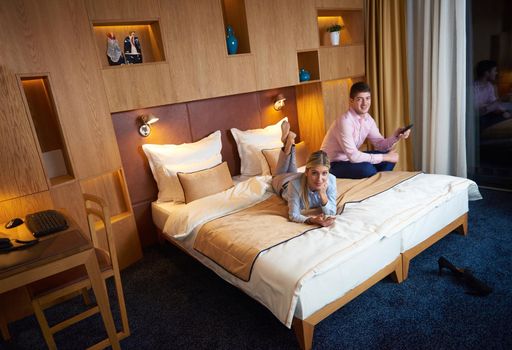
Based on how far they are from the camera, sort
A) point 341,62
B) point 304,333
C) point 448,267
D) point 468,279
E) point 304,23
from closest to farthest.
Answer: point 304,333 → point 468,279 → point 448,267 → point 304,23 → point 341,62

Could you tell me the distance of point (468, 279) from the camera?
7.01 feet

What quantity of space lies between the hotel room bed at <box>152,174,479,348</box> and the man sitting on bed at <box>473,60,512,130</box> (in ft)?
4.31

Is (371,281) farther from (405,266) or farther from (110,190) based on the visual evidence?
(110,190)

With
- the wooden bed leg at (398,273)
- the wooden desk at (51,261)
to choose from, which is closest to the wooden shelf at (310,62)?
the wooden bed leg at (398,273)

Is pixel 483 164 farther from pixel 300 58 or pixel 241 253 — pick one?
pixel 241 253

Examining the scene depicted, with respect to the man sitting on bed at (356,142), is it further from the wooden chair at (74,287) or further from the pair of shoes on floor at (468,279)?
the wooden chair at (74,287)

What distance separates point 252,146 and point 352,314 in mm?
1905

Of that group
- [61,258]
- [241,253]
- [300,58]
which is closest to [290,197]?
[241,253]

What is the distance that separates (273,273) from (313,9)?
2912 millimetres

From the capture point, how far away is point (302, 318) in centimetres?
169

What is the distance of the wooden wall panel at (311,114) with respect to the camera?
387cm

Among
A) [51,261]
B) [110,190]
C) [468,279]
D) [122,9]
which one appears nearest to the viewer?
[51,261]

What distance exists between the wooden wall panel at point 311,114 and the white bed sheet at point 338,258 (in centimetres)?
164

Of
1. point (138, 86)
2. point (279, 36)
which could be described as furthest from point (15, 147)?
point (279, 36)
